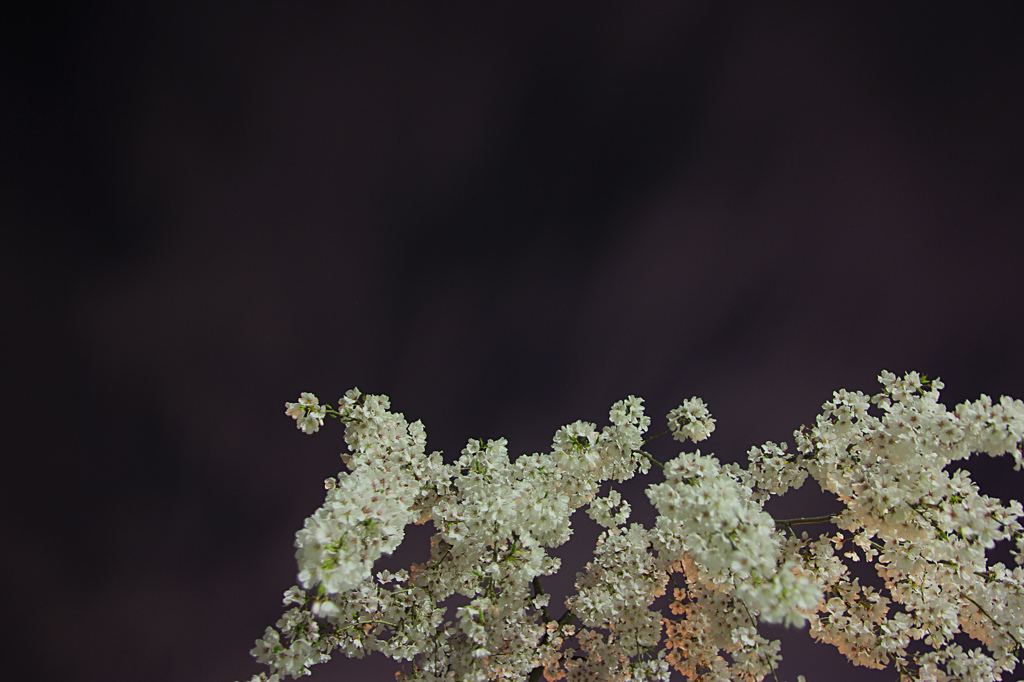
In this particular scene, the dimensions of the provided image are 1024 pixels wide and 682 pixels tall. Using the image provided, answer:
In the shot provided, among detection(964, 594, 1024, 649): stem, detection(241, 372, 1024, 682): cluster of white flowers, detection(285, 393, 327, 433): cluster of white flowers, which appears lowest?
detection(964, 594, 1024, 649): stem

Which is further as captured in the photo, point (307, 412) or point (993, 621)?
point (307, 412)

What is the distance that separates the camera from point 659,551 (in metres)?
3.63

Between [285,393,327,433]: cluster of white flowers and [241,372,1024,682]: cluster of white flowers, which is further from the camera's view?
[285,393,327,433]: cluster of white flowers

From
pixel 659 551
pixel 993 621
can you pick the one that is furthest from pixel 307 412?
pixel 993 621

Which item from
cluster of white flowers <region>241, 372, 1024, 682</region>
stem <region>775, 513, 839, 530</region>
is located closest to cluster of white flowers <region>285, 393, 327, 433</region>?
cluster of white flowers <region>241, 372, 1024, 682</region>

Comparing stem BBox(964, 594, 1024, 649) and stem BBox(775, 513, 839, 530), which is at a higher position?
stem BBox(775, 513, 839, 530)

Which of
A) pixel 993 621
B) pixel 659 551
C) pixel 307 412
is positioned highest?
pixel 307 412

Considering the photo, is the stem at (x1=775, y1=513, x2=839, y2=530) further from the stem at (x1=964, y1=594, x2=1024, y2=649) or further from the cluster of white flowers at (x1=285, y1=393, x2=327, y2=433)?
the cluster of white flowers at (x1=285, y1=393, x2=327, y2=433)

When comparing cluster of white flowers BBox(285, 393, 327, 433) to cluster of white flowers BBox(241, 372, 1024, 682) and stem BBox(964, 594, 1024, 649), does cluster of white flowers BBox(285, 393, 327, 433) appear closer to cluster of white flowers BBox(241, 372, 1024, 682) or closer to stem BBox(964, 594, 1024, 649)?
cluster of white flowers BBox(241, 372, 1024, 682)

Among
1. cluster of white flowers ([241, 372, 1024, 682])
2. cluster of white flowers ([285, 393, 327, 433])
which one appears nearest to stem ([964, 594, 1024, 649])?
cluster of white flowers ([241, 372, 1024, 682])

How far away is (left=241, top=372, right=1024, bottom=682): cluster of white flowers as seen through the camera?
3018 mm

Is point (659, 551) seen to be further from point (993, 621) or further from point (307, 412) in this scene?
point (307, 412)

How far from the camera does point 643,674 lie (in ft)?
11.1

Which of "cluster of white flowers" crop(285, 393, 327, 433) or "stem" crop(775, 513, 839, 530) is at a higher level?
"cluster of white flowers" crop(285, 393, 327, 433)
